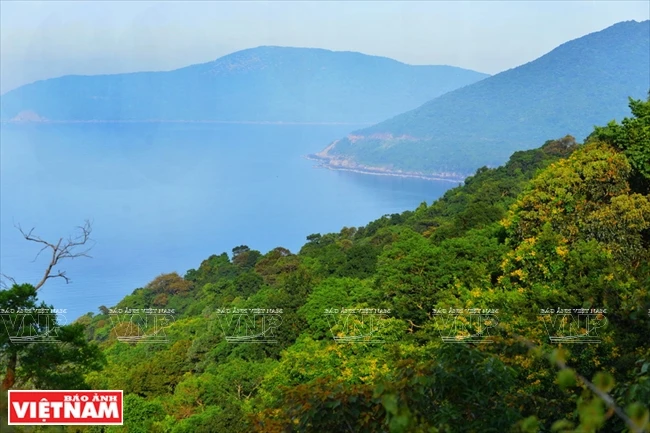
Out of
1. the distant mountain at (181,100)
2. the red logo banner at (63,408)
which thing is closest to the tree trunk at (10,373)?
the red logo banner at (63,408)

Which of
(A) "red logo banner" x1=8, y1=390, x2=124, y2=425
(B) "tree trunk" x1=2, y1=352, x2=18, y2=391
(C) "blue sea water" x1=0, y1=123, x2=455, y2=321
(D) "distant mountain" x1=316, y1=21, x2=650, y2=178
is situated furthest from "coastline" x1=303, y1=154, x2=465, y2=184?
(A) "red logo banner" x1=8, y1=390, x2=124, y2=425

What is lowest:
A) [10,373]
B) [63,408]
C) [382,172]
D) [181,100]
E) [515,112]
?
[10,373]

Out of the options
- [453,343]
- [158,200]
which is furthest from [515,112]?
[453,343]

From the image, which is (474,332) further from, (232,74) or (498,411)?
(232,74)

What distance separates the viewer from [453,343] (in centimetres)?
387

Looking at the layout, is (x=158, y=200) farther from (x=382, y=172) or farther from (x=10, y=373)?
(x=10, y=373)

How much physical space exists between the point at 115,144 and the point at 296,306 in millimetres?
116631

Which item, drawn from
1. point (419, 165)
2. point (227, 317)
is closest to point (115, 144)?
point (419, 165)

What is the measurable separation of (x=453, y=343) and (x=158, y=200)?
74.0 m

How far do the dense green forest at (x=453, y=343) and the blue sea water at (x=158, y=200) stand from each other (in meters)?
24.0

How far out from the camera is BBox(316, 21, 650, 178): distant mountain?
112500 millimetres

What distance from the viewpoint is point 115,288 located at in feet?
144

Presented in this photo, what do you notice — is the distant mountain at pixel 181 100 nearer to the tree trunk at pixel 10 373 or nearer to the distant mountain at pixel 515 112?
the distant mountain at pixel 515 112

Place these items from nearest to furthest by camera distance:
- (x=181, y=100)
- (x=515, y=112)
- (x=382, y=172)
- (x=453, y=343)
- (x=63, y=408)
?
1. (x=453, y=343)
2. (x=63, y=408)
3. (x=382, y=172)
4. (x=515, y=112)
5. (x=181, y=100)
